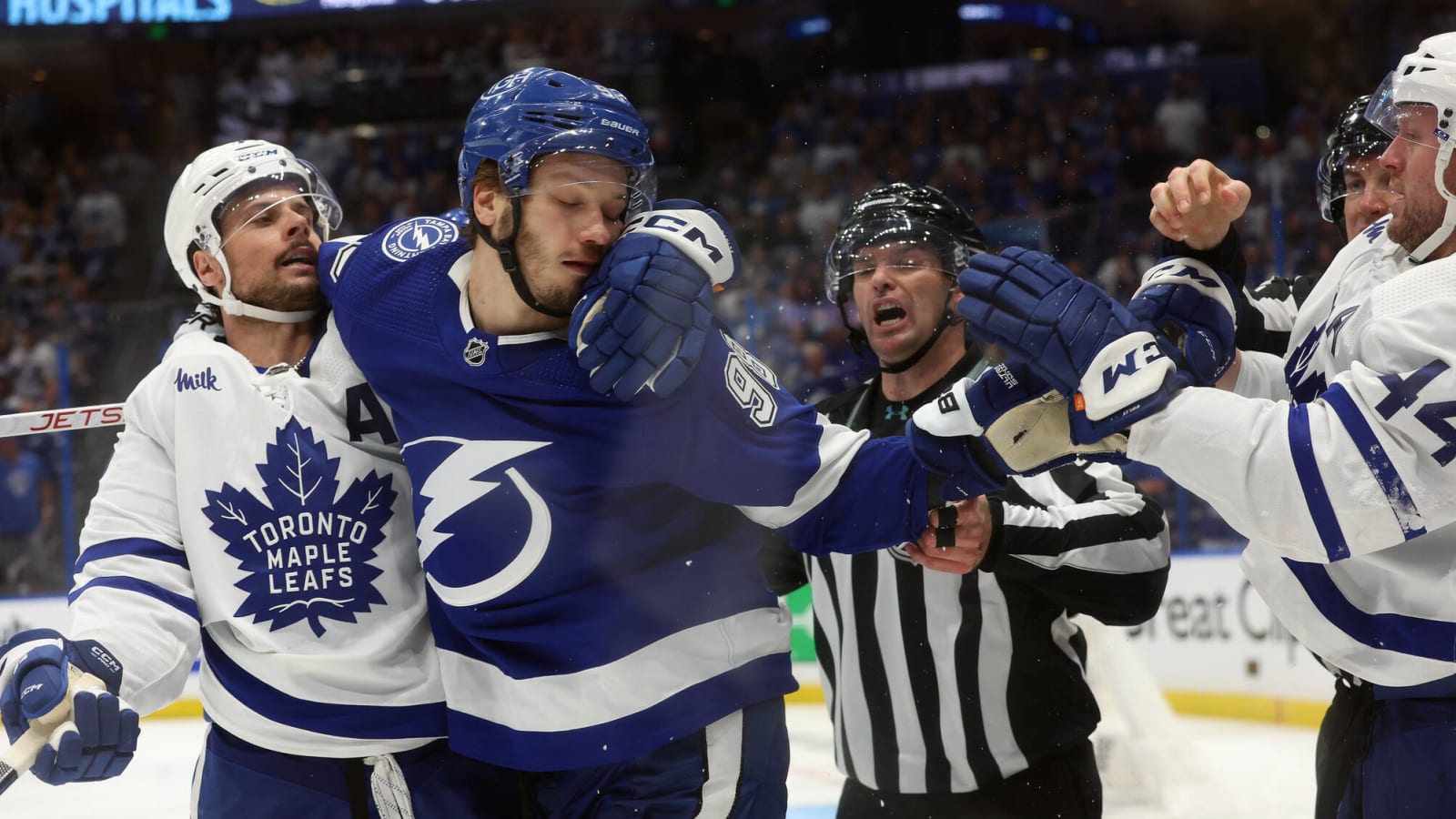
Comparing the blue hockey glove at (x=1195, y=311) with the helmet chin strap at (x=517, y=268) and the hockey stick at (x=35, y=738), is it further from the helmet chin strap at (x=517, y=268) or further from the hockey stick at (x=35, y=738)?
the hockey stick at (x=35, y=738)

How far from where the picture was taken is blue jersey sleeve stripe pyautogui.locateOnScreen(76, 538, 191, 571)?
1892 mm

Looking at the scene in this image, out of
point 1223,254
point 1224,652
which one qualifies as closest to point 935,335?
point 1223,254

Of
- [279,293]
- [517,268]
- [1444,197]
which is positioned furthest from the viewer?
[279,293]

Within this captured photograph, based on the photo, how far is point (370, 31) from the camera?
12.0 m

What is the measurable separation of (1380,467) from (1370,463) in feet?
0.04

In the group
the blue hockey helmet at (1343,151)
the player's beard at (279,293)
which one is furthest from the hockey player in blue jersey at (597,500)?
the blue hockey helmet at (1343,151)

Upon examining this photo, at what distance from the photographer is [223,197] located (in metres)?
2.14

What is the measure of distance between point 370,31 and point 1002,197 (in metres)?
9.59

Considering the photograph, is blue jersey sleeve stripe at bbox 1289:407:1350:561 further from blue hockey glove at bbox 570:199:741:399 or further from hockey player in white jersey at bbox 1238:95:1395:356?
hockey player in white jersey at bbox 1238:95:1395:356

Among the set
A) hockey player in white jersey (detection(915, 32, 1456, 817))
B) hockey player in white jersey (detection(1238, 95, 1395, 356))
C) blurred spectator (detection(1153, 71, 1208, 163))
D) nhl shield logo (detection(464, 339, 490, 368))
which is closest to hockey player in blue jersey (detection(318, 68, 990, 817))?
nhl shield logo (detection(464, 339, 490, 368))

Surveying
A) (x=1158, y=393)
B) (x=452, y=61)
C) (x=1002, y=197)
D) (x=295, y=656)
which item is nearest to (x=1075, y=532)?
(x=1158, y=393)

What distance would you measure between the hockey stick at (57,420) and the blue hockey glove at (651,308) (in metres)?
1.07

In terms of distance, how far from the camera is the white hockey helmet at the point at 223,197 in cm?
212

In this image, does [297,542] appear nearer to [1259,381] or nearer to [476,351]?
[476,351]
